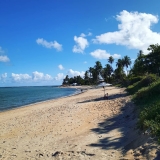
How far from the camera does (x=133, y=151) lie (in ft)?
19.0

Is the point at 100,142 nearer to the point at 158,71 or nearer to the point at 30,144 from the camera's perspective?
the point at 30,144

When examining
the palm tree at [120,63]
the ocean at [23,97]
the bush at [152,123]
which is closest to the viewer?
the bush at [152,123]

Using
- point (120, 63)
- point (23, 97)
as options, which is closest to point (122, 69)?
point (120, 63)

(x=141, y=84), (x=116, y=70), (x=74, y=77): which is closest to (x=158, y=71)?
(x=141, y=84)

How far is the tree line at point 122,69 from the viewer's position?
26547 millimetres

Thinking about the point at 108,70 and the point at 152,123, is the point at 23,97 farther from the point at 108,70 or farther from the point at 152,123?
the point at 108,70

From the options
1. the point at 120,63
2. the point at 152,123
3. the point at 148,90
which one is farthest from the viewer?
the point at 120,63

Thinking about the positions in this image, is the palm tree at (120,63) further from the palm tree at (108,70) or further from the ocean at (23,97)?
the ocean at (23,97)

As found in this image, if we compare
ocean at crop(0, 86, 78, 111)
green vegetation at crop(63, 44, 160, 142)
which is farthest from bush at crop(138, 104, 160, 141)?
ocean at crop(0, 86, 78, 111)

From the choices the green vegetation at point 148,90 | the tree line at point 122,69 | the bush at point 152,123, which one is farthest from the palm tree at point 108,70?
the bush at point 152,123

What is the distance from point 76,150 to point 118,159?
1.83 meters

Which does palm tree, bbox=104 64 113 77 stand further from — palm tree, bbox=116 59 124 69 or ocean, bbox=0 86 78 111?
ocean, bbox=0 86 78 111

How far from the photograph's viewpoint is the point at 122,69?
9231cm

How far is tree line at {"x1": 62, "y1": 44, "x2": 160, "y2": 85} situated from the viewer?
87.1 feet
